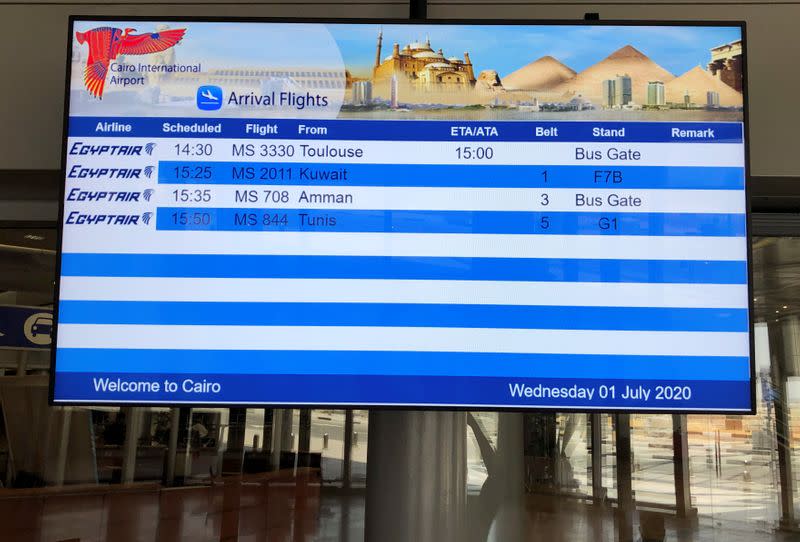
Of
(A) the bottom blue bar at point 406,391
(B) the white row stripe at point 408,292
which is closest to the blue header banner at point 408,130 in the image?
(B) the white row stripe at point 408,292

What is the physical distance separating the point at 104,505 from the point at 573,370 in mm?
2713

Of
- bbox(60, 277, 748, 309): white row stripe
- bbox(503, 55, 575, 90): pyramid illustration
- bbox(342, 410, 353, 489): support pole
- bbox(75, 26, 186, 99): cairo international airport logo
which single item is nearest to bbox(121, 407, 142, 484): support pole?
bbox(342, 410, 353, 489): support pole

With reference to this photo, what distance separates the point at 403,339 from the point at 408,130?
2.32ft

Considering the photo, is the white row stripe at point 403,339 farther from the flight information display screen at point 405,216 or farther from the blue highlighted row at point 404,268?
the blue highlighted row at point 404,268

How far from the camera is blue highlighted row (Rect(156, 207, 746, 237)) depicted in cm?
226

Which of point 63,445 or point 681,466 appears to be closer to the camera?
point 681,466

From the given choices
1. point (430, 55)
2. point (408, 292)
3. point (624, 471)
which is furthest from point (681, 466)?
point (430, 55)

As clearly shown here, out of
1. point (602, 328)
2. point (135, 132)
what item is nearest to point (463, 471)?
point (602, 328)

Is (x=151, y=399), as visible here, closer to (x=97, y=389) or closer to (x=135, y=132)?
(x=97, y=389)

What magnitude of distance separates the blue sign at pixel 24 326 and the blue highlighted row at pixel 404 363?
1109 mm

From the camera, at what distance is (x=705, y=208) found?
2270mm

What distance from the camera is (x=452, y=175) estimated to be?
7.59 ft

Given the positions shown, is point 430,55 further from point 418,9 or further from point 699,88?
point 699,88

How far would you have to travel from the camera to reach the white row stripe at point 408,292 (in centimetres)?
222
